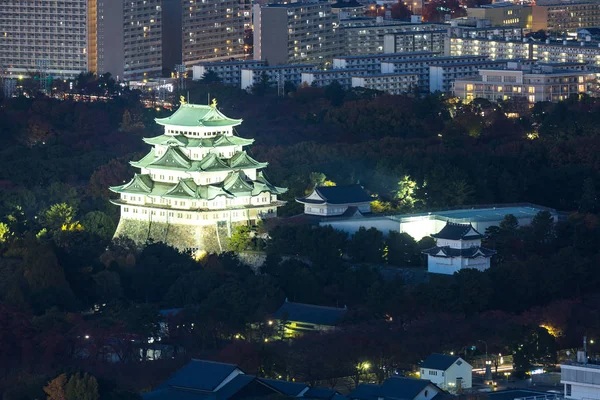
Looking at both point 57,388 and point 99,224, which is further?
point 99,224

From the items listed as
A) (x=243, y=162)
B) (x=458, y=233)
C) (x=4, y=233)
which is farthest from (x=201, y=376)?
(x=243, y=162)

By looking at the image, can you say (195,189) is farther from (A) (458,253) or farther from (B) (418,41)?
(B) (418,41)

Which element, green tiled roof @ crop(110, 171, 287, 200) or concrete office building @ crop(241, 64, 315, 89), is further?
concrete office building @ crop(241, 64, 315, 89)

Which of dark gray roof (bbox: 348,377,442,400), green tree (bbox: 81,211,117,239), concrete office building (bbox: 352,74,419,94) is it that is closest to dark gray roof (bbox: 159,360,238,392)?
dark gray roof (bbox: 348,377,442,400)

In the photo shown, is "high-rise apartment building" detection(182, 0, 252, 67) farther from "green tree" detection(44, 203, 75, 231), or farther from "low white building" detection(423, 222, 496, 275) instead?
"low white building" detection(423, 222, 496, 275)

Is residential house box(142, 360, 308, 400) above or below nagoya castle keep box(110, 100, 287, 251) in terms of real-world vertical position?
below

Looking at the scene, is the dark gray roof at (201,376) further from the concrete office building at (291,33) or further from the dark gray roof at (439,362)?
the concrete office building at (291,33)
